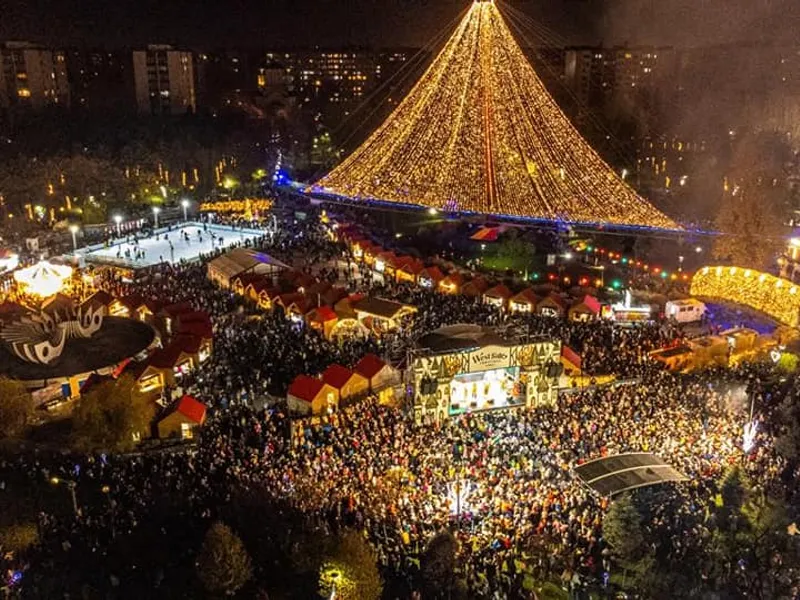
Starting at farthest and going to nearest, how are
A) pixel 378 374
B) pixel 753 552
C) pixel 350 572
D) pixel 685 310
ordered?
1. pixel 685 310
2. pixel 378 374
3. pixel 753 552
4. pixel 350 572

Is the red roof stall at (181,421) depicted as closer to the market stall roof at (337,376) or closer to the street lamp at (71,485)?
the street lamp at (71,485)

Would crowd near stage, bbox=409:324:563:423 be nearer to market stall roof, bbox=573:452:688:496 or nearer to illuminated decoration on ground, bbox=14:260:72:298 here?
market stall roof, bbox=573:452:688:496

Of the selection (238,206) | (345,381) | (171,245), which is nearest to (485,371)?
(345,381)

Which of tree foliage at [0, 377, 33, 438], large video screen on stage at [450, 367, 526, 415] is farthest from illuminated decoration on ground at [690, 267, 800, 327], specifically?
tree foliage at [0, 377, 33, 438]

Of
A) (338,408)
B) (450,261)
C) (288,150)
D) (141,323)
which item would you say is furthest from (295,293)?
(288,150)

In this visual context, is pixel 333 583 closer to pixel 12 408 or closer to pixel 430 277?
pixel 12 408

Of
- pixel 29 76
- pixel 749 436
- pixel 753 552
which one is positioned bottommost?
pixel 753 552
